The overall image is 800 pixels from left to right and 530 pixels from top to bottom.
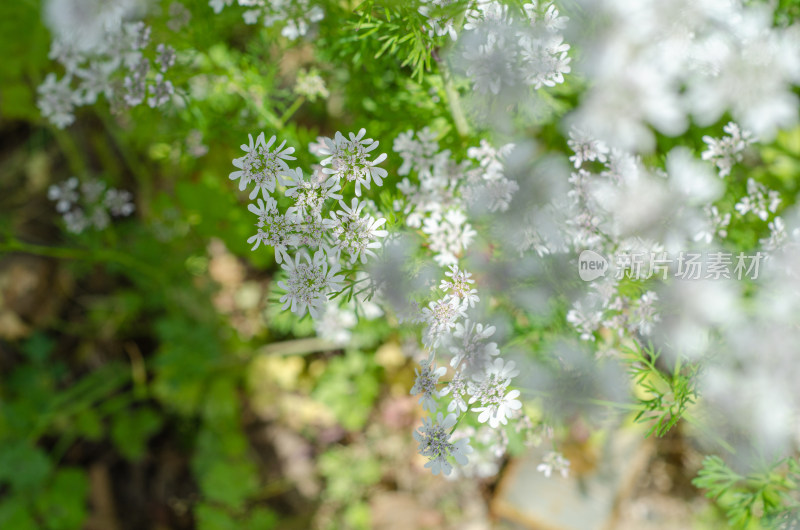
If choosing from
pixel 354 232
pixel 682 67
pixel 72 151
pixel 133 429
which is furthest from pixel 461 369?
pixel 72 151

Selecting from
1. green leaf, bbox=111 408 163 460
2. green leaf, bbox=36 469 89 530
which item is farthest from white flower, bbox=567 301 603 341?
green leaf, bbox=36 469 89 530

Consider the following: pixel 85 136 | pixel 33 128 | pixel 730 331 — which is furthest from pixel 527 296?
pixel 33 128

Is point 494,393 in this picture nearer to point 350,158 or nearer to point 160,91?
point 350,158

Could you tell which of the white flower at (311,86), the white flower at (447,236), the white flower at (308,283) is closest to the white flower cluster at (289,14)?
the white flower at (311,86)

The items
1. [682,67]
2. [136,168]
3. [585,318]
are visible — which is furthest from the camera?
[136,168]

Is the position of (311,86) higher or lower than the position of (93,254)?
higher

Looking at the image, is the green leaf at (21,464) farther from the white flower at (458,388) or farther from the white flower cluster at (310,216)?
the white flower at (458,388)

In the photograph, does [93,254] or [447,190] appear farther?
[93,254]
